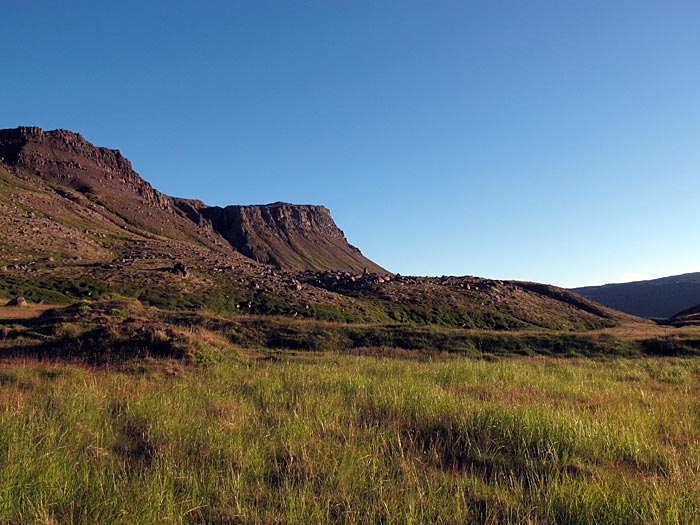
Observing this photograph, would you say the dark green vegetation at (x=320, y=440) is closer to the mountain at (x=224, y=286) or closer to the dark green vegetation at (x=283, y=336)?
the dark green vegetation at (x=283, y=336)

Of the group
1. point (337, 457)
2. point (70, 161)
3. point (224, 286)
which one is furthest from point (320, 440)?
point (70, 161)

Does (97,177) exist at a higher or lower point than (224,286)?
higher

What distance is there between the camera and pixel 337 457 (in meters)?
4.95

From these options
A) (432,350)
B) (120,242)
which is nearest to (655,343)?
(432,350)

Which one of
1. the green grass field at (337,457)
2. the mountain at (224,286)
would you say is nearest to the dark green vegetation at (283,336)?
the mountain at (224,286)

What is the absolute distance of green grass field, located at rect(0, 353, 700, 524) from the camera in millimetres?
3816

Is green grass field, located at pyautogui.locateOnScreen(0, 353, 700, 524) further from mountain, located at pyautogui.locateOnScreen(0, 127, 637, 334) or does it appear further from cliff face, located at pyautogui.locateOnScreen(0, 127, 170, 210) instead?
cliff face, located at pyautogui.locateOnScreen(0, 127, 170, 210)

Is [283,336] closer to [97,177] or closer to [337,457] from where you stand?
[337,457]

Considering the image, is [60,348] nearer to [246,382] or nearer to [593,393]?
[246,382]

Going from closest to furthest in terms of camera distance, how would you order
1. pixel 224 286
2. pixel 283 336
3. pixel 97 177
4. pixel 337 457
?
pixel 337 457, pixel 283 336, pixel 224 286, pixel 97 177

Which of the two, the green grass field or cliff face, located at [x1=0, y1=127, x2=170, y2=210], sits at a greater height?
cliff face, located at [x1=0, y1=127, x2=170, y2=210]

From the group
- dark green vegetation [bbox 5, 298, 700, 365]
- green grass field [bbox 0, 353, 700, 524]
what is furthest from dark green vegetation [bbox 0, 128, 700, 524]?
dark green vegetation [bbox 5, 298, 700, 365]

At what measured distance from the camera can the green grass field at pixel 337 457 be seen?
382 centimetres

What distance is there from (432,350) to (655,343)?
15781 millimetres
